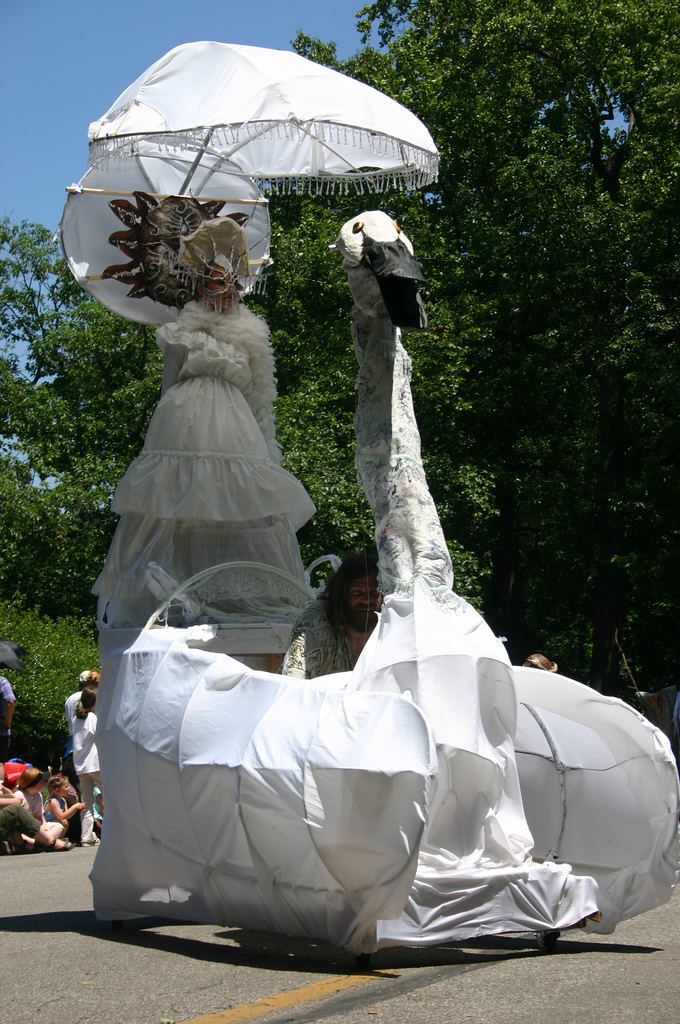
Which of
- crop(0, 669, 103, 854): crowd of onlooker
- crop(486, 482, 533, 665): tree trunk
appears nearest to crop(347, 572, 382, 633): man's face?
crop(0, 669, 103, 854): crowd of onlooker

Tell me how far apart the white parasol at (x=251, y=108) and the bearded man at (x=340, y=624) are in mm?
2284

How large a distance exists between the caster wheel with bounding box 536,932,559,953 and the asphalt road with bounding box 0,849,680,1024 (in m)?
0.05

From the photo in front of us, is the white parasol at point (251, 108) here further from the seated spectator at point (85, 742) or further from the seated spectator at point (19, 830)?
the seated spectator at point (19, 830)

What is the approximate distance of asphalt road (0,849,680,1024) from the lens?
12.0ft

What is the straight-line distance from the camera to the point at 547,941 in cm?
461

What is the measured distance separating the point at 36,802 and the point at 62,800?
0.32 meters

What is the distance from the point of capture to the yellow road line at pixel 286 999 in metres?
3.63

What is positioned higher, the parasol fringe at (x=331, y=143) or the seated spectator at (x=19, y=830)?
the parasol fringe at (x=331, y=143)

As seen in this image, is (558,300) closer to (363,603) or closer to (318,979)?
(363,603)

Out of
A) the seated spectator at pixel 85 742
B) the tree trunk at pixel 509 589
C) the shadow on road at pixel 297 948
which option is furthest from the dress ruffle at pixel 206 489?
the tree trunk at pixel 509 589

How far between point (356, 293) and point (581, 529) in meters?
13.9

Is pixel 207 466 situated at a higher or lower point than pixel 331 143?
lower

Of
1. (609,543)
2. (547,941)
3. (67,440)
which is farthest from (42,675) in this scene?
(547,941)

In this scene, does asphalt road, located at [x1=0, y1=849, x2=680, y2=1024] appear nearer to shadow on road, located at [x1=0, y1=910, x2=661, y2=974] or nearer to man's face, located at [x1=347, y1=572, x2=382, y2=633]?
shadow on road, located at [x1=0, y1=910, x2=661, y2=974]
